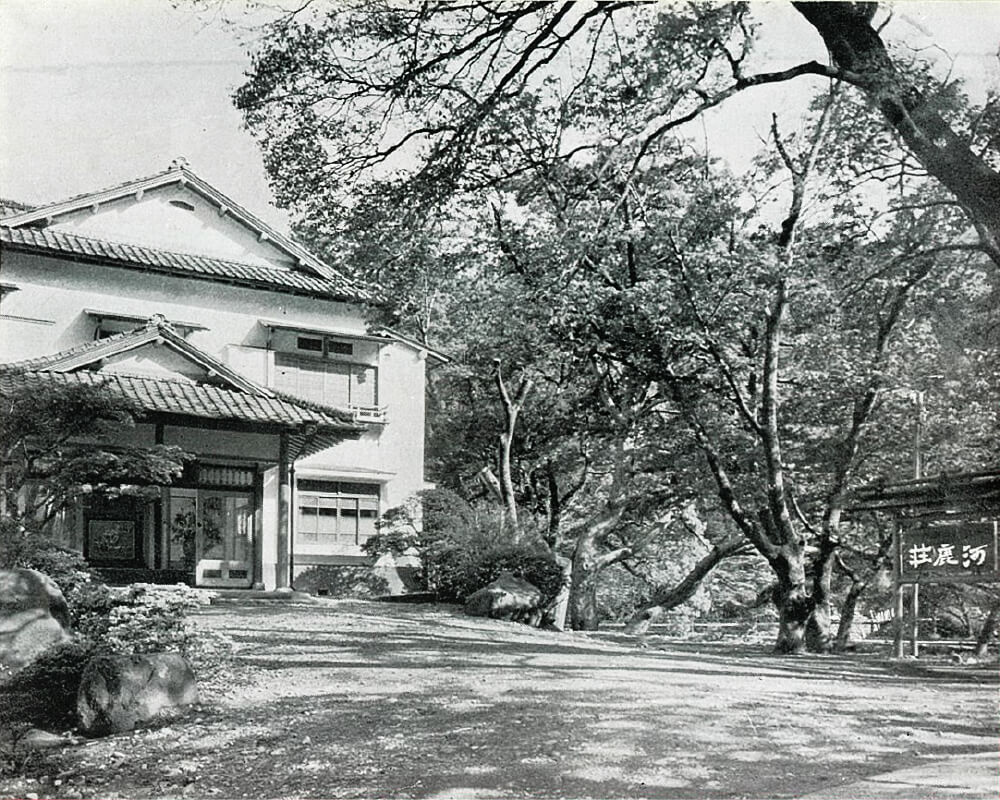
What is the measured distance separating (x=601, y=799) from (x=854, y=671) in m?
7.30

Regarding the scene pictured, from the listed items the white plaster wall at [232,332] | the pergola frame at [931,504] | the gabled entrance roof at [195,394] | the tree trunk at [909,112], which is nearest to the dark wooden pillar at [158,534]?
the white plaster wall at [232,332]

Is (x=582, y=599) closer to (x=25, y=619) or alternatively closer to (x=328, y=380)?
(x=328, y=380)

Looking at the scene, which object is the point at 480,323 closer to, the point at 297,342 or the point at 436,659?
the point at 297,342

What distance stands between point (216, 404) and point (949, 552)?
35.8 feet

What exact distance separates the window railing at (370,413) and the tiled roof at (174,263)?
8.33 ft

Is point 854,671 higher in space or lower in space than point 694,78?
lower

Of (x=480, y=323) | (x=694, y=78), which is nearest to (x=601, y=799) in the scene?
(x=694, y=78)

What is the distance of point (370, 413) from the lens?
22.6 metres

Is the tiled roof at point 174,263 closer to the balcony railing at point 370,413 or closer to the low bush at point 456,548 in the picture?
the balcony railing at point 370,413

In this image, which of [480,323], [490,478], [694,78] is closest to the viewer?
[694,78]

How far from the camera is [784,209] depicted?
49.2 ft

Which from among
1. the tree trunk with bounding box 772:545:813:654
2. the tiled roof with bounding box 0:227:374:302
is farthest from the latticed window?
the tree trunk with bounding box 772:545:813:654

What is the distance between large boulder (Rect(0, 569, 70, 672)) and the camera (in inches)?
302

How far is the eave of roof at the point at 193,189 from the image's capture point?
61.0ft
